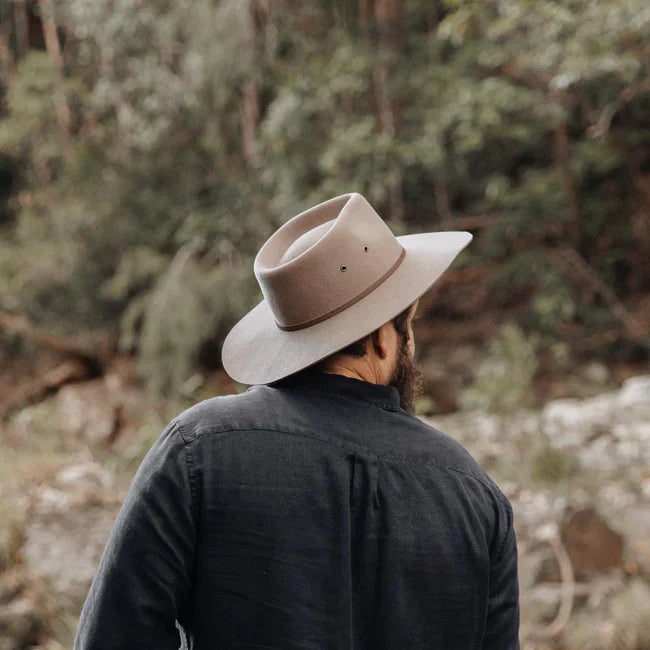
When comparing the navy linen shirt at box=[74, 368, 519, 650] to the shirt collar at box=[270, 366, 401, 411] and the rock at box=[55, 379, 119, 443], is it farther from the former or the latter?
the rock at box=[55, 379, 119, 443]

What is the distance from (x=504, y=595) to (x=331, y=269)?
0.64 metres

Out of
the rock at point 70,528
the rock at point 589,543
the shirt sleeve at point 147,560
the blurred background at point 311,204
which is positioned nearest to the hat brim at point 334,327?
the shirt sleeve at point 147,560

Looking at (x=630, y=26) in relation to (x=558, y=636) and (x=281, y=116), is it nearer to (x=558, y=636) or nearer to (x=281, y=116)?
(x=281, y=116)

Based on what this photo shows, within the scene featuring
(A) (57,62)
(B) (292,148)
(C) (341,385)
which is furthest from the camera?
(A) (57,62)

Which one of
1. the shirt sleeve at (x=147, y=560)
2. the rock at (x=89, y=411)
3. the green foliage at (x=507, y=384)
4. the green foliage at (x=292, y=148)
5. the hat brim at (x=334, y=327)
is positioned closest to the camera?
the shirt sleeve at (x=147, y=560)

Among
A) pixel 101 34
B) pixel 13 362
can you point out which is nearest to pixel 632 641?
pixel 101 34

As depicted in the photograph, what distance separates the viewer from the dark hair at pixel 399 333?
4.45ft

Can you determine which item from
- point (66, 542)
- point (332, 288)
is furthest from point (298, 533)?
point (66, 542)

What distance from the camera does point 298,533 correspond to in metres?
1.23

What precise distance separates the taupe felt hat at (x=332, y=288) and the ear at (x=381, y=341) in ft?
0.14

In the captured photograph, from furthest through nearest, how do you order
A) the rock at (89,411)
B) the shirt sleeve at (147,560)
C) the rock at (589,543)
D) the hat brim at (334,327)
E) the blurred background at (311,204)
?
1. the rock at (89,411)
2. the blurred background at (311,204)
3. the rock at (589,543)
4. the hat brim at (334,327)
5. the shirt sleeve at (147,560)

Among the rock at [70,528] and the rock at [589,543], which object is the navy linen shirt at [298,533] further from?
the rock at [70,528]

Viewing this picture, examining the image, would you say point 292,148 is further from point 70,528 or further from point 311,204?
point 70,528

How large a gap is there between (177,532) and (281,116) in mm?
6522
